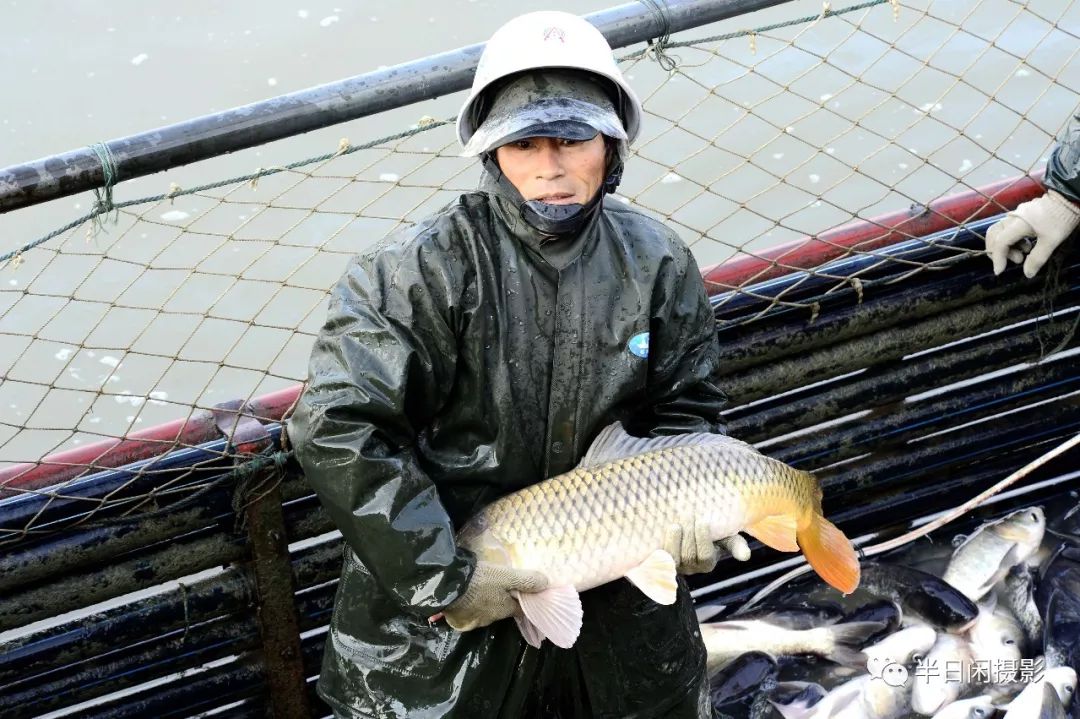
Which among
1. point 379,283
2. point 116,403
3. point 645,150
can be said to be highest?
point 379,283

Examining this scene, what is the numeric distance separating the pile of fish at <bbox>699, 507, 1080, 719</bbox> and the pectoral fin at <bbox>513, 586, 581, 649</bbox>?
1.34m

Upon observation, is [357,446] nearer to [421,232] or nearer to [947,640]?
[421,232]

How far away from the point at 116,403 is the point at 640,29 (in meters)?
4.66

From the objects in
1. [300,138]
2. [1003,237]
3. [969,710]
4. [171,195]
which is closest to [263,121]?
[171,195]

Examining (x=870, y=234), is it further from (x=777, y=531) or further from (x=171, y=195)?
(x=171, y=195)

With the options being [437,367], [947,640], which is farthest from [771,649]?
[437,367]

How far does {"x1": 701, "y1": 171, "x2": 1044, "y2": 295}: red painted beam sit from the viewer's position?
3.94m

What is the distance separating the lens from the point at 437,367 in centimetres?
261

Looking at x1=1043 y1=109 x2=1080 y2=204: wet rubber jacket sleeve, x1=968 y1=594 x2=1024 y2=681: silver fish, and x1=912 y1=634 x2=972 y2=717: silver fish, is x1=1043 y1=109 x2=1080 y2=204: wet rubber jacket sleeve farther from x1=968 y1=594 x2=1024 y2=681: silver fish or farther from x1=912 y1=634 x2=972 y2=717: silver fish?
x1=912 y1=634 x2=972 y2=717: silver fish

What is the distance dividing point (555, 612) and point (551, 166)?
3.01ft

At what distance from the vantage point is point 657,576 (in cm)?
266

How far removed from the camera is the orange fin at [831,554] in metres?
3.02

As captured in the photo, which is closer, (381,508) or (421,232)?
(381,508)

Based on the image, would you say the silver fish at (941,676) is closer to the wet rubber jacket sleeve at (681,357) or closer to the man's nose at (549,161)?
the wet rubber jacket sleeve at (681,357)
